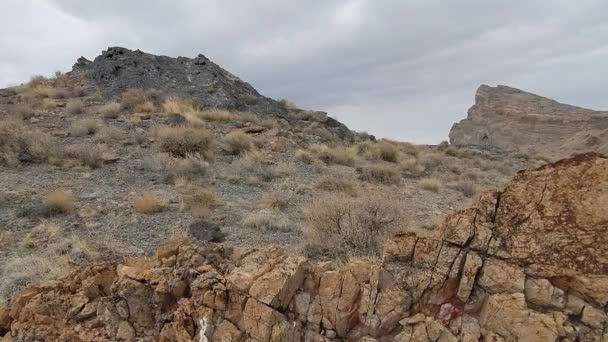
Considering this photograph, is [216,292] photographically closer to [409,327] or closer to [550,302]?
[409,327]

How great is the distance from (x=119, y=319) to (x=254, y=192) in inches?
306

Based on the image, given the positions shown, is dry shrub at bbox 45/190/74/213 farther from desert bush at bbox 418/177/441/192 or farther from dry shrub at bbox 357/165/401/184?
desert bush at bbox 418/177/441/192

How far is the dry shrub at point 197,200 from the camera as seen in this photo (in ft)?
29.9

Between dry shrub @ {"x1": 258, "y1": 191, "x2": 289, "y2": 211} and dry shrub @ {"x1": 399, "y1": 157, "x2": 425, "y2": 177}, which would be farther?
dry shrub @ {"x1": 399, "y1": 157, "x2": 425, "y2": 177}

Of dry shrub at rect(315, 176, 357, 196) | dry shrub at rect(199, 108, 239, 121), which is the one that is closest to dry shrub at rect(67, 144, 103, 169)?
dry shrub at rect(315, 176, 357, 196)

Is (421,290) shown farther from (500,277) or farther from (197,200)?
(197,200)

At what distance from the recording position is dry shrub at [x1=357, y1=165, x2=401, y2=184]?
572 inches

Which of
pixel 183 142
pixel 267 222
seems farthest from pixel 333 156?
pixel 267 222

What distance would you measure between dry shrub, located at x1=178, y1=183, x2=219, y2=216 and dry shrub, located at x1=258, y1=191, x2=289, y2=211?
3.35 ft

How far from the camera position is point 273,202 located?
393 inches

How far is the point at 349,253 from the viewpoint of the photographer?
6434mm

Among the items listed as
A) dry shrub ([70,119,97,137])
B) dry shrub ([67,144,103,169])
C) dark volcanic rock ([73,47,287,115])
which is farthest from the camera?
dark volcanic rock ([73,47,287,115])

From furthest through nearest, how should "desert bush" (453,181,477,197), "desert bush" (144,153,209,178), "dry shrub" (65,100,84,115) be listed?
1. "dry shrub" (65,100,84,115)
2. "desert bush" (453,181,477,197)
3. "desert bush" (144,153,209,178)

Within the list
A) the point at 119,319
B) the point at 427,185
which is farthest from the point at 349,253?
the point at 427,185
